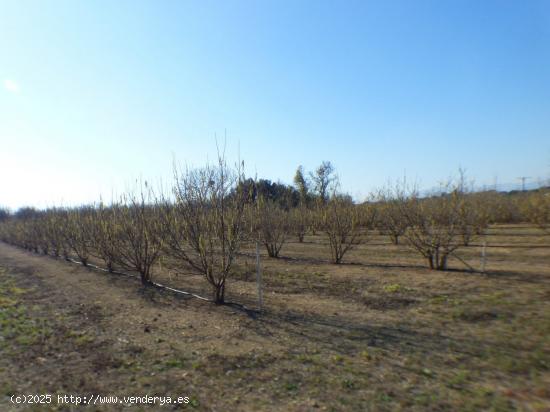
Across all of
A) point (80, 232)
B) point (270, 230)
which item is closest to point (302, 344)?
point (270, 230)

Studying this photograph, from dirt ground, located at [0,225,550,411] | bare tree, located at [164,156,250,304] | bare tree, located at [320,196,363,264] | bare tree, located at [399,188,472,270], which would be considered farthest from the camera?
bare tree, located at [320,196,363,264]

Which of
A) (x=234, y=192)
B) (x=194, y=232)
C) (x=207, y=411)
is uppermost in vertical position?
(x=234, y=192)

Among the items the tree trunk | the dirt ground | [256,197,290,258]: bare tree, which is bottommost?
the dirt ground

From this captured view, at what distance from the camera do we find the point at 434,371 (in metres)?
4.05

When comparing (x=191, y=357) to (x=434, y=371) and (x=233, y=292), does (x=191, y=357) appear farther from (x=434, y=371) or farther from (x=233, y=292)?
(x=233, y=292)

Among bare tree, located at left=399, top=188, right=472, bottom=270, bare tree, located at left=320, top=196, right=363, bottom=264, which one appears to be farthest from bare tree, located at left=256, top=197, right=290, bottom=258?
bare tree, located at left=399, top=188, right=472, bottom=270

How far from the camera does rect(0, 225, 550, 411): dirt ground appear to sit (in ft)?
11.9

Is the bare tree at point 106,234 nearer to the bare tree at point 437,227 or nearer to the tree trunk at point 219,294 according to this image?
the tree trunk at point 219,294

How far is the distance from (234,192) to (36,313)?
516 cm

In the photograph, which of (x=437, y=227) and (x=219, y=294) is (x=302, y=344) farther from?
(x=437, y=227)

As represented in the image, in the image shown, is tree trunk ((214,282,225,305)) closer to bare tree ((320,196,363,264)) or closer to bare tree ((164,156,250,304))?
bare tree ((164,156,250,304))

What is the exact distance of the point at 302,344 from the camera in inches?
200

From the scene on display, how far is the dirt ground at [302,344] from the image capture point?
3.63 metres

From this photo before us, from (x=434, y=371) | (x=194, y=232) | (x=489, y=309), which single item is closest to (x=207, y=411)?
(x=434, y=371)
